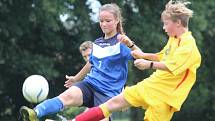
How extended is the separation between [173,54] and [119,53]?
1.11 m

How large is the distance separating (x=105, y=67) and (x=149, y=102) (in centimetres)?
100

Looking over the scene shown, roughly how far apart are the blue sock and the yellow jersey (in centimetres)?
106

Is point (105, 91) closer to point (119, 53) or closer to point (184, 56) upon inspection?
point (119, 53)

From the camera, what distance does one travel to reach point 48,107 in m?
7.50

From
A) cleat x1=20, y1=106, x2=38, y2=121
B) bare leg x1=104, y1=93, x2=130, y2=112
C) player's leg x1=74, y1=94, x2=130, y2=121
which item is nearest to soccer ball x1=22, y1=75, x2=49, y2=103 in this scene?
cleat x1=20, y1=106, x2=38, y2=121

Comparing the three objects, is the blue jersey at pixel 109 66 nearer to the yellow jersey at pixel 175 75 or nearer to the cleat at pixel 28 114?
the yellow jersey at pixel 175 75

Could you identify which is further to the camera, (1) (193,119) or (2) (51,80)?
(1) (193,119)

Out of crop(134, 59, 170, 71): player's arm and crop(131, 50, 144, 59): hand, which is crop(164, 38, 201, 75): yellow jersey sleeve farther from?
crop(131, 50, 144, 59): hand

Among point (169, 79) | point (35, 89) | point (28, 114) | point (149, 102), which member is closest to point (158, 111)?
point (149, 102)

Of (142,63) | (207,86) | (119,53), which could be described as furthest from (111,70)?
(207,86)

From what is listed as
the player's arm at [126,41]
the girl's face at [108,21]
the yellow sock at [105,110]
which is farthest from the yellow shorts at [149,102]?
the girl's face at [108,21]

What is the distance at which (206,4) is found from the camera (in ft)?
65.6

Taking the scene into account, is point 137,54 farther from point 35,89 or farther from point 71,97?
point 35,89

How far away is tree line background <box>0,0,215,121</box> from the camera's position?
1864cm
